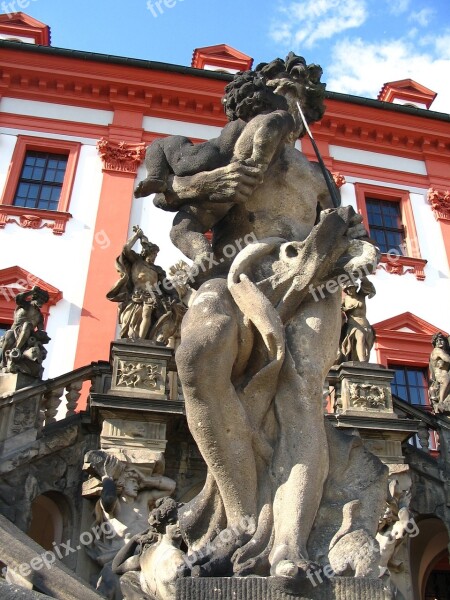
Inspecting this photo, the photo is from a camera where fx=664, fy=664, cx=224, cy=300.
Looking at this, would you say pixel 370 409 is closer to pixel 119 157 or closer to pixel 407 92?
pixel 119 157

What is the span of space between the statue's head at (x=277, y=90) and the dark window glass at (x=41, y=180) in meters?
11.7

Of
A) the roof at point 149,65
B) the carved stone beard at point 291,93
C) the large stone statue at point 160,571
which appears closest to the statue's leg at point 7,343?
the carved stone beard at point 291,93

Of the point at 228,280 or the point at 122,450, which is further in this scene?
the point at 122,450

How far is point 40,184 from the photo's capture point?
15742 millimetres

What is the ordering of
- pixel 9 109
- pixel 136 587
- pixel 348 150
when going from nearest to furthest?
pixel 136 587, pixel 9 109, pixel 348 150

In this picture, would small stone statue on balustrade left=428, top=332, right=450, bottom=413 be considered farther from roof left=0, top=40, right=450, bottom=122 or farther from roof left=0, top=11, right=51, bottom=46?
roof left=0, top=11, right=51, bottom=46

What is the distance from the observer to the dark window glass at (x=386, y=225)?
1658 centimetres

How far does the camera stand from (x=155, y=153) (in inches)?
147

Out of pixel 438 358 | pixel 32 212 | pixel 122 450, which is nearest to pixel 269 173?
pixel 122 450

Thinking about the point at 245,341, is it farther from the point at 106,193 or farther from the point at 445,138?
the point at 445,138

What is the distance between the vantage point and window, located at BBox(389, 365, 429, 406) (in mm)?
14109

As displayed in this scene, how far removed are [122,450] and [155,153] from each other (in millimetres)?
4713

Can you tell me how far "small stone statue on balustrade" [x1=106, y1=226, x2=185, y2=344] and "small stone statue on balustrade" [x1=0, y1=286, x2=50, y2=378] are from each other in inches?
44.0

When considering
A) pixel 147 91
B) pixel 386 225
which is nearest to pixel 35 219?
pixel 147 91
